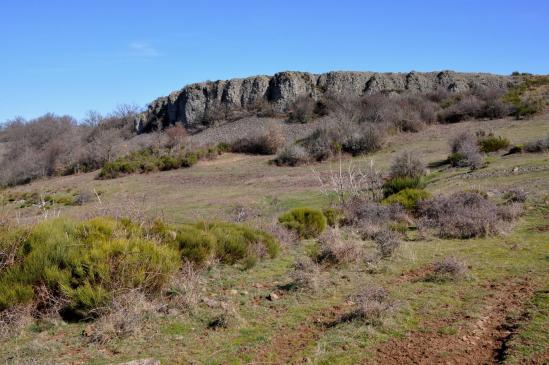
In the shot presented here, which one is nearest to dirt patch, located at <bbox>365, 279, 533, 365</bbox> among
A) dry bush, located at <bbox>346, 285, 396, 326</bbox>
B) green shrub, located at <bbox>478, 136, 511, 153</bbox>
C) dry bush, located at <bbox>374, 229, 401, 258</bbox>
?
dry bush, located at <bbox>346, 285, 396, 326</bbox>

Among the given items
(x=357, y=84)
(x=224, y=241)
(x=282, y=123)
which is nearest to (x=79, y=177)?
(x=282, y=123)

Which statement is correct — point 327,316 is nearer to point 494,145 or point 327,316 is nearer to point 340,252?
point 340,252

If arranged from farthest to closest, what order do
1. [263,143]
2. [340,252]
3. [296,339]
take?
1. [263,143]
2. [340,252]
3. [296,339]

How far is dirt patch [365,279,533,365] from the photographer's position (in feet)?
16.6

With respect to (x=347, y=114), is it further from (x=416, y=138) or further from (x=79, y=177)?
(x=79, y=177)

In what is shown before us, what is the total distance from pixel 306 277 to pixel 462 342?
9.53 ft

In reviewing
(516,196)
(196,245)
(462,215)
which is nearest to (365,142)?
(516,196)

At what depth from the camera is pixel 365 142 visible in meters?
37.2

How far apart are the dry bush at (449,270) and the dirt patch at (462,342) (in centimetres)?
134

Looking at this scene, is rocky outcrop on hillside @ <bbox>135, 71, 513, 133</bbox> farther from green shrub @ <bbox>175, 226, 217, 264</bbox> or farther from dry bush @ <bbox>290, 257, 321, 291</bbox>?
dry bush @ <bbox>290, 257, 321, 291</bbox>

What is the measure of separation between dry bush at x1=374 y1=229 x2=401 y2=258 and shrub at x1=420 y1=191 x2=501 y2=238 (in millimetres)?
2240

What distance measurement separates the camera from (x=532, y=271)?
26.3 feet

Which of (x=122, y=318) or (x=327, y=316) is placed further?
(x=327, y=316)

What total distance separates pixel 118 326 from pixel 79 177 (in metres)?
39.7
